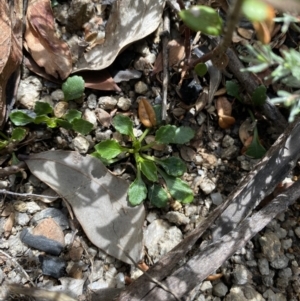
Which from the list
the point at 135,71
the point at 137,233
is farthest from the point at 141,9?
the point at 137,233

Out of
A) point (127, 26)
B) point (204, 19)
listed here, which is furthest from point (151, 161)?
point (204, 19)

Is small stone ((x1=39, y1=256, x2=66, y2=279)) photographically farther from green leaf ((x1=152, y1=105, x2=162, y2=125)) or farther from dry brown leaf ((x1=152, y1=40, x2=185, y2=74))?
dry brown leaf ((x1=152, y1=40, x2=185, y2=74))

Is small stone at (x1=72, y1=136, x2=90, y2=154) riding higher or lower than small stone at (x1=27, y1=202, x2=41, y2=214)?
higher

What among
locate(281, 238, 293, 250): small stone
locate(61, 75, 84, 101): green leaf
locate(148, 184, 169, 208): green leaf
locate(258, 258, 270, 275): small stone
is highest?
locate(61, 75, 84, 101): green leaf

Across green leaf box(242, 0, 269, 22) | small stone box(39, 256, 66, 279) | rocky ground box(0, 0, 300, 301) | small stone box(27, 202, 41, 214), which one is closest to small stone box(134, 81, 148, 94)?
rocky ground box(0, 0, 300, 301)

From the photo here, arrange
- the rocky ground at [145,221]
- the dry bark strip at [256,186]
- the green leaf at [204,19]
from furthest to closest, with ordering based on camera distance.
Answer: the rocky ground at [145,221] < the dry bark strip at [256,186] < the green leaf at [204,19]

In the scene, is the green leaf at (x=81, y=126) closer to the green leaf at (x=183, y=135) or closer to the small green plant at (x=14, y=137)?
the small green plant at (x=14, y=137)

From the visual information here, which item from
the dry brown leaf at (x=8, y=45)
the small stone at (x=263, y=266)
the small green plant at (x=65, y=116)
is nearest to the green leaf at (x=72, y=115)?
the small green plant at (x=65, y=116)
